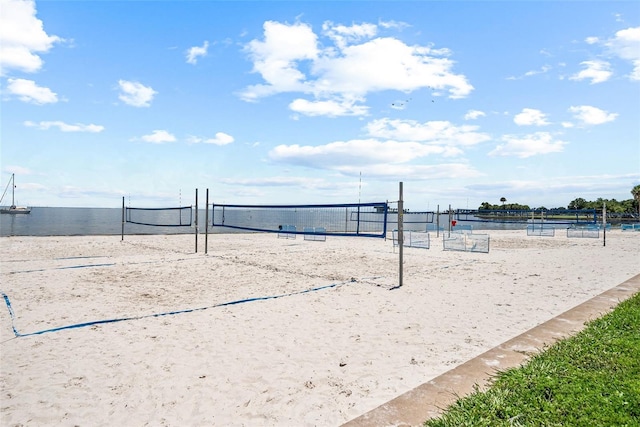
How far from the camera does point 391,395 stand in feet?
10.6

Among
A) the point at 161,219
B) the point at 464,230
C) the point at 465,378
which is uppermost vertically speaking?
the point at 464,230

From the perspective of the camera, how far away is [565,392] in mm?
2945

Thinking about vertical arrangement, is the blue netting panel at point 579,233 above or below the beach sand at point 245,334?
above

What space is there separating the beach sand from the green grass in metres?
0.72

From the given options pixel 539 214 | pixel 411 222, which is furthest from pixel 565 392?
pixel 539 214

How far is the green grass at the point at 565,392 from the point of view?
8.50ft

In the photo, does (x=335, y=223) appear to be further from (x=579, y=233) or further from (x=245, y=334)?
(x=245, y=334)

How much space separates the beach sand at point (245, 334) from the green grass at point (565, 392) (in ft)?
2.37

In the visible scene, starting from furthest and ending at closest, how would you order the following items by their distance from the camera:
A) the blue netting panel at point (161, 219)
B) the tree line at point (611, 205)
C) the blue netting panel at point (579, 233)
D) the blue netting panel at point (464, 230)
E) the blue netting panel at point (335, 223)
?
1. the tree line at point (611, 205)
2. the blue netting panel at point (464, 230)
3. the blue netting panel at point (579, 233)
4. the blue netting panel at point (161, 219)
5. the blue netting panel at point (335, 223)

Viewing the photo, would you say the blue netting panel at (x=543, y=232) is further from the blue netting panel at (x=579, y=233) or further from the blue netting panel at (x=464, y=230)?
the blue netting panel at (x=464, y=230)

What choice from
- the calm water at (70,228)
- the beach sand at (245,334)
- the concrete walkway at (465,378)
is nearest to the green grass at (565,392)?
the concrete walkway at (465,378)

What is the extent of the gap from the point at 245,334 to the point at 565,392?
3559 millimetres

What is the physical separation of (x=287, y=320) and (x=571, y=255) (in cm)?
1313

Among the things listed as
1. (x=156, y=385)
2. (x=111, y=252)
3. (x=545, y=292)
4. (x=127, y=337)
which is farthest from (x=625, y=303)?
(x=111, y=252)
